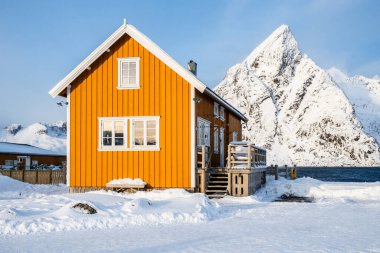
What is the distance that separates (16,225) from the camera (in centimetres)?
1301

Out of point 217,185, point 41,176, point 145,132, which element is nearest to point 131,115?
point 145,132

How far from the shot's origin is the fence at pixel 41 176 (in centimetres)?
3334

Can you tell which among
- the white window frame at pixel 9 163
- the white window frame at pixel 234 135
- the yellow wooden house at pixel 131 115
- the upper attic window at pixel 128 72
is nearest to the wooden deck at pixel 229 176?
the yellow wooden house at pixel 131 115

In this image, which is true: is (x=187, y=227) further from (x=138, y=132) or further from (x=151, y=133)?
(x=138, y=132)

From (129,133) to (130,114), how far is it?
0.94m

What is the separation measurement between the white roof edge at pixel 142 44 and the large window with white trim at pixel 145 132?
8.62 feet

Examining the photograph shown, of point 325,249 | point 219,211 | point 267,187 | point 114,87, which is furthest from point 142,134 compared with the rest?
point 325,249

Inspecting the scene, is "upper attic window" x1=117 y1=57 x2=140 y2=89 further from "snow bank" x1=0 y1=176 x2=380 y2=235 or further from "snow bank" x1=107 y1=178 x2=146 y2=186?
"snow bank" x1=0 y1=176 x2=380 y2=235

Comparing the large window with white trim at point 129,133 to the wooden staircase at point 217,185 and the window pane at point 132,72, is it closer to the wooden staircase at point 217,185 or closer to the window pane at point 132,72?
the window pane at point 132,72

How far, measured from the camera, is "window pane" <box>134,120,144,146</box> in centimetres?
2283

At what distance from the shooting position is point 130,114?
902 inches

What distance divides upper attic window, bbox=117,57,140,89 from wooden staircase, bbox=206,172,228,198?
6181 mm

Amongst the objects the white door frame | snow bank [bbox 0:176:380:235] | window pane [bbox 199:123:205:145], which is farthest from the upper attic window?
the white door frame

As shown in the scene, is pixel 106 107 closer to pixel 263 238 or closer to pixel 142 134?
pixel 142 134
